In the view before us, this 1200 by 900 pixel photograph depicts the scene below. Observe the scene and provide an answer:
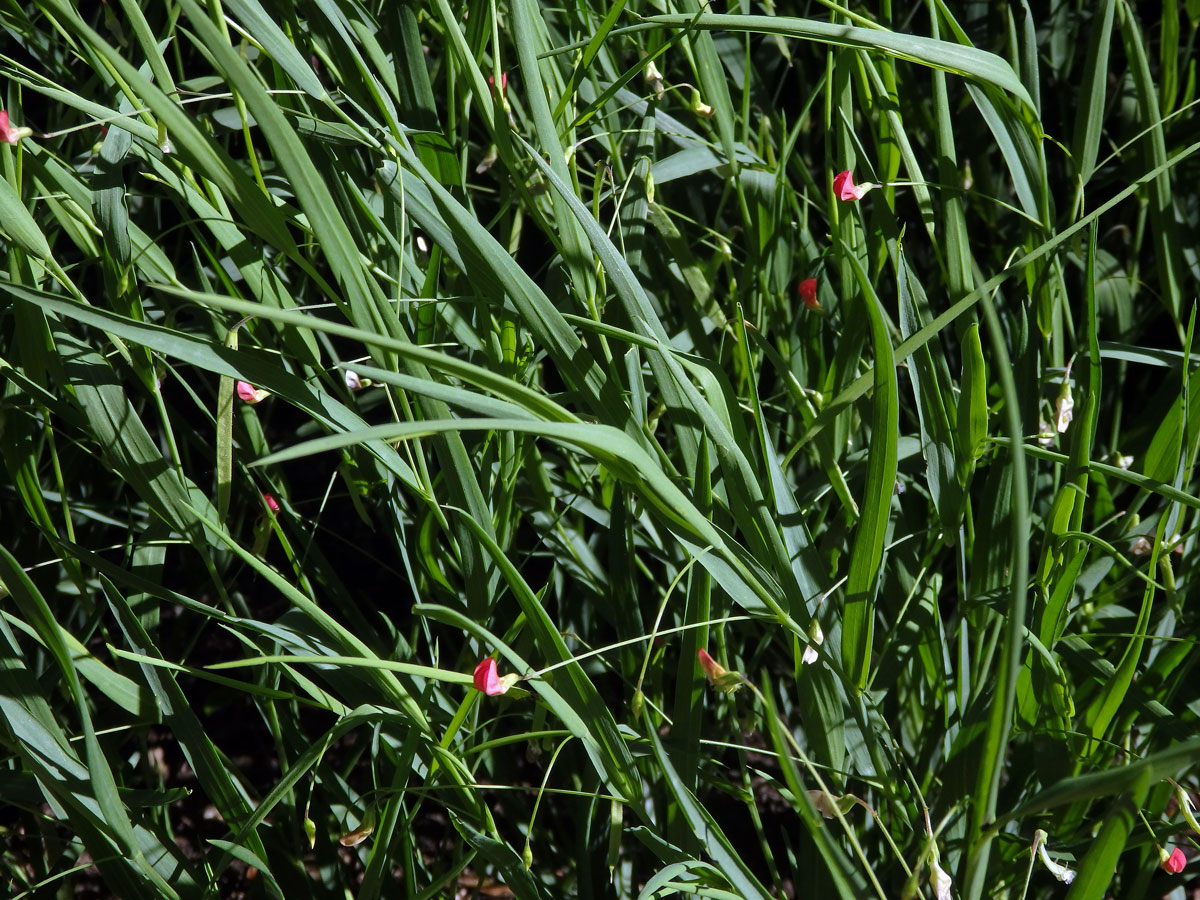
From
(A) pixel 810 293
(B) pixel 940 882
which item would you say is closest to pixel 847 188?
(A) pixel 810 293

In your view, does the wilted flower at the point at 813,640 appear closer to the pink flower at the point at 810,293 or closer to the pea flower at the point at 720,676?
the pea flower at the point at 720,676

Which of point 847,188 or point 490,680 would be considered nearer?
point 490,680

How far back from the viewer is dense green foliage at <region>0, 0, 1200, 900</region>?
40 centimetres

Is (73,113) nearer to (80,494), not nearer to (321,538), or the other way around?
(80,494)

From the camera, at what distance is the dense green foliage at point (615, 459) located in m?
0.40

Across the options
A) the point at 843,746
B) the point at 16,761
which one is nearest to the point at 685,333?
the point at 843,746

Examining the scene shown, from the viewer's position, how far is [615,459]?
35 centimetres

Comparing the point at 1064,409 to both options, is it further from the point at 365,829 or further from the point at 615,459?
the point at 365,829

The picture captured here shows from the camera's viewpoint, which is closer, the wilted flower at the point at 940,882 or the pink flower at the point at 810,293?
the wilted flower at the point at 940,882

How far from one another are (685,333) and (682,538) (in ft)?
0.76

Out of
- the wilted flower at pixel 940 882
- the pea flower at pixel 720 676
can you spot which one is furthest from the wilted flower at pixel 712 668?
the wilted flower at pixel 940 882

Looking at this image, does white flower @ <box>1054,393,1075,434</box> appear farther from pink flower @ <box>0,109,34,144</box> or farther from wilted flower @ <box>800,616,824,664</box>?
pink flower @ <box>0,109,34,144</box>

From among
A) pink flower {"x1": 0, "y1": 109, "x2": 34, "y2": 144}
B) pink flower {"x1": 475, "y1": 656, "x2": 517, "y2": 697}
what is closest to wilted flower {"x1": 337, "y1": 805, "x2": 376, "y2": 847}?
pink flower {"x1": 475, "y1": 656, "x2": 517, "y2": 697}

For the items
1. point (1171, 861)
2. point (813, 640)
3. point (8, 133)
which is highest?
point (8, 133)
